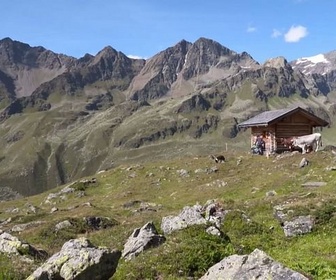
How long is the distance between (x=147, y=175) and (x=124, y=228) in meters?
35.1

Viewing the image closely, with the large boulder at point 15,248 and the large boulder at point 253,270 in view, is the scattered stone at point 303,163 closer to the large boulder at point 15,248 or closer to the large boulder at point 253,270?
the large boulder at point 15,248

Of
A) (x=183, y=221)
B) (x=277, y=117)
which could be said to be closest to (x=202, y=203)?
(x=183, y=221)

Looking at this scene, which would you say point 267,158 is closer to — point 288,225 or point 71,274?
point 288,225

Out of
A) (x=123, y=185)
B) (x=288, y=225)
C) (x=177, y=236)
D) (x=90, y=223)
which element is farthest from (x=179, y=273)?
(x=123, y=185)

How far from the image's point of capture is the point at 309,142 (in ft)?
184

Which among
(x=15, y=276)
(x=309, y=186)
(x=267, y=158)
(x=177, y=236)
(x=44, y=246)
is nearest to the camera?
(x=15, y=276)

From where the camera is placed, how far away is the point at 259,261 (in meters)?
11.3

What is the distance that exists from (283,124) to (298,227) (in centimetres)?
4244

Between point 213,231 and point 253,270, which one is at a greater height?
point 253,270

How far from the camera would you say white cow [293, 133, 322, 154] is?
183 ft

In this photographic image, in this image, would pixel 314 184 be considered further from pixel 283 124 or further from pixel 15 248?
pixel 283 124

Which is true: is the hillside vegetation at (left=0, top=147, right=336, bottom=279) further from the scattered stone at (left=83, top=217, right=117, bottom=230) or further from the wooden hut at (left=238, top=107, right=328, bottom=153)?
the wooden hut at (left=238, top=107, right=328, bottom=153)

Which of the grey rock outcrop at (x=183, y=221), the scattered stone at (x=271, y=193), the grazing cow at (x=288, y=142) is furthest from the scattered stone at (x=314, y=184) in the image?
the grazing cow at (x=288, y=142)

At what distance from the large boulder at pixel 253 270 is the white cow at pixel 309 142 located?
4602 cm
